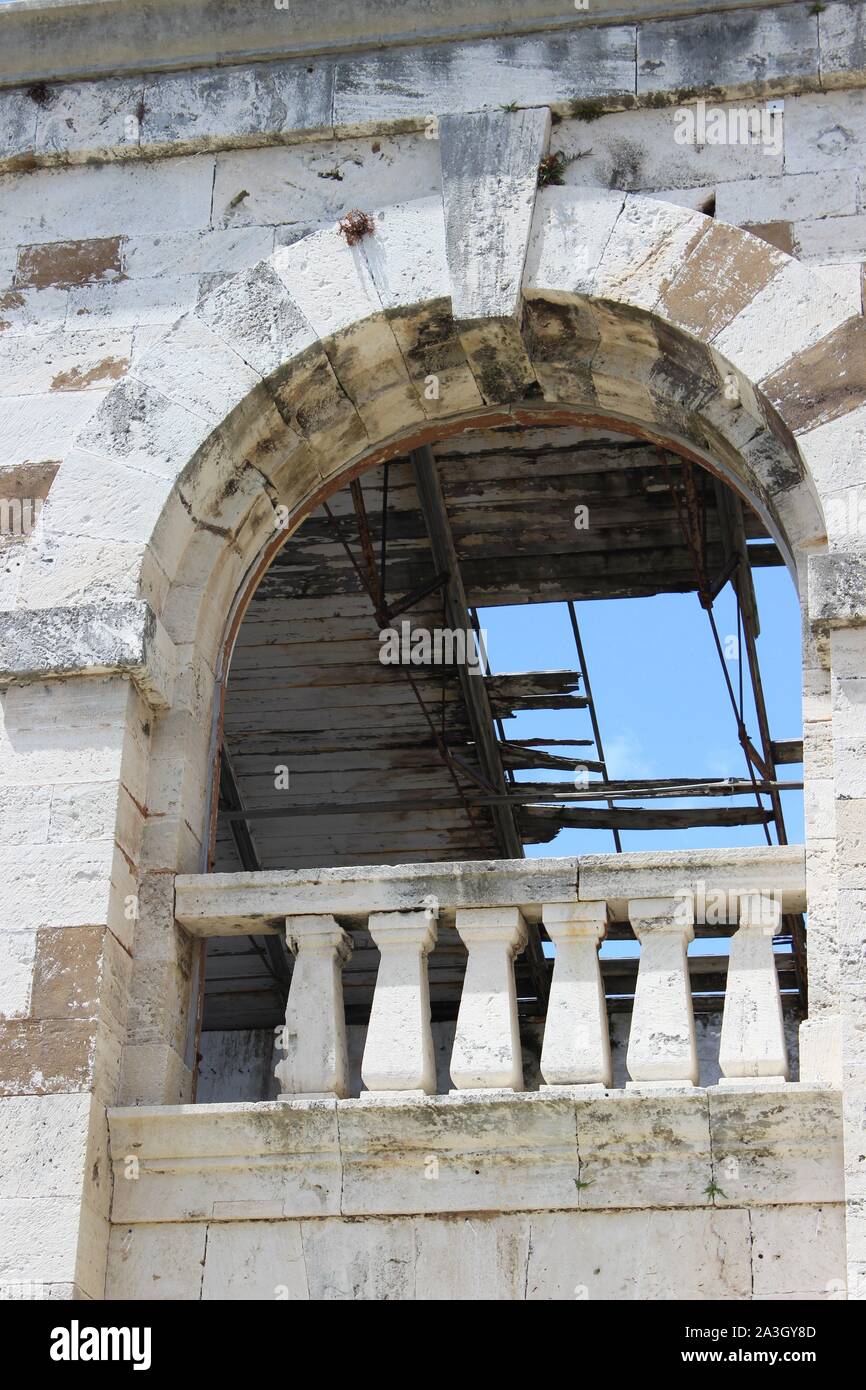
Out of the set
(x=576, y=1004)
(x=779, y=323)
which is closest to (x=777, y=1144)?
(x=576, y=1004)

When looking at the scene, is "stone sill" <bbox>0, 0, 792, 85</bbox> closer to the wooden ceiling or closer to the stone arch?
the stone arch

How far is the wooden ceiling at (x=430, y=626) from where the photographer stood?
9859mm

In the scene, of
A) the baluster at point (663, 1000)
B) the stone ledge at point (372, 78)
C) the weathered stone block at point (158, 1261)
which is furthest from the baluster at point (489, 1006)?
the stone ledge at point (372, 78)

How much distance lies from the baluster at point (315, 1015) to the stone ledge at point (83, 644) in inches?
38.8

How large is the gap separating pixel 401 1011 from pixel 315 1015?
0.28 metres

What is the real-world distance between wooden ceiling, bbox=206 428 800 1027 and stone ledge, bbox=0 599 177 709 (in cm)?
298

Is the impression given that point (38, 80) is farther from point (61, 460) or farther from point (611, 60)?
point (611, 60)

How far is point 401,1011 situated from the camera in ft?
19.7

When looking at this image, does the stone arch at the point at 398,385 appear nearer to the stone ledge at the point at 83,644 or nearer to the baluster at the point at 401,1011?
the stone ledge at the point at 83,644

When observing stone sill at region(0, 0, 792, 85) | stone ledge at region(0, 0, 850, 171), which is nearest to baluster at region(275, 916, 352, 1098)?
stone ledge at region(0, 0, 850, 171)

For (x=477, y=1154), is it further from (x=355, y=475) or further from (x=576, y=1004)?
(x=355, y=475)

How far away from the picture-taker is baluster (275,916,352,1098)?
19.7 feet

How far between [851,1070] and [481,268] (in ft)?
10.1

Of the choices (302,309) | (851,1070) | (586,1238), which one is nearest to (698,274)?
(302,309)
